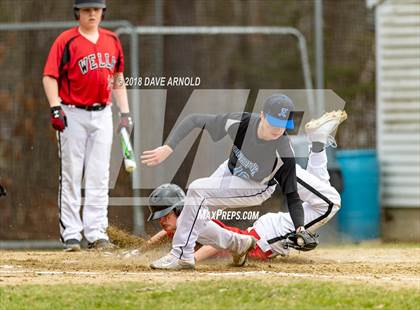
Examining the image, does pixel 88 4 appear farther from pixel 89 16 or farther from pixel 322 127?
pixel 322 127

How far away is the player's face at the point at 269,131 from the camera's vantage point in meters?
9.11

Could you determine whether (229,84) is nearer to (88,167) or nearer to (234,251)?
(88,167)

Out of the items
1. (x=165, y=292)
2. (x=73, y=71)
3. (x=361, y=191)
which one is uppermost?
(x=73, y=71)

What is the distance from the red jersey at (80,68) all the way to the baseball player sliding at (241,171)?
6.93ft

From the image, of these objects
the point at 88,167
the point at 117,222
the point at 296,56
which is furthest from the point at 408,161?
the point at 88,167

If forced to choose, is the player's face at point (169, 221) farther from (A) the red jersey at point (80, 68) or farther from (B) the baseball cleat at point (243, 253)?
(A) the red jersey at point (80, 68)

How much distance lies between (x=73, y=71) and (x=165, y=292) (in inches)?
168

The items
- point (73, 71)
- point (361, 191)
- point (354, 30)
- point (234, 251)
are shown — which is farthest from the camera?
point (354, 30)

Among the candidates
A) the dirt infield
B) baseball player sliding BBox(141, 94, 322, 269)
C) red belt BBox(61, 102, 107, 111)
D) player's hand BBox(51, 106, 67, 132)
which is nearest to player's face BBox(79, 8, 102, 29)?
red belt BBox(61, 102, 107, 111)

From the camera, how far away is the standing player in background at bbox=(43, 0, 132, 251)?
1125 centimetres

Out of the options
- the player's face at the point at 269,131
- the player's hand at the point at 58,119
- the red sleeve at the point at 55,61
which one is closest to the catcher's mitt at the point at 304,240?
the player's face at the point at 269,131

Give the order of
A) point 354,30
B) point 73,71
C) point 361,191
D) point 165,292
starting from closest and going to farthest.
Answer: point 165,292
point 73,71
point 361,191
point 354,30

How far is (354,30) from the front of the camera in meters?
17.3

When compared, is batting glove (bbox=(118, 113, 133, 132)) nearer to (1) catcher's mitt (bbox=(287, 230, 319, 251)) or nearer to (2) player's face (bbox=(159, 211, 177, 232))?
(2) player's face (bbox=(159, 211, 177, 232))
